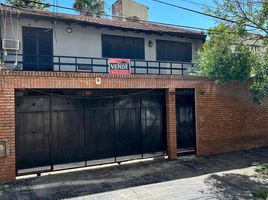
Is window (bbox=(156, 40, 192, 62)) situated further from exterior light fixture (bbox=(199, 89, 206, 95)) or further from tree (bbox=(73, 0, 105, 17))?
tree (bbox=(73, 0, 105, 17))

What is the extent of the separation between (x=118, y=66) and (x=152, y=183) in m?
4.81

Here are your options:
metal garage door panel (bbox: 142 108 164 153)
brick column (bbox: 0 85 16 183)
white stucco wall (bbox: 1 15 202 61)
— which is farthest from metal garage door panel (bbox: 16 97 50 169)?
white stucco wall (bbox: 1 15 202 61)

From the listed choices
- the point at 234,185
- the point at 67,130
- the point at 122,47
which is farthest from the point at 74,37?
the point at 234,185

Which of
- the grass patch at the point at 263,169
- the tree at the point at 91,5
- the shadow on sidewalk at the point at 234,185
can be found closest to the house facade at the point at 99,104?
the grass patch at the point at 263,169

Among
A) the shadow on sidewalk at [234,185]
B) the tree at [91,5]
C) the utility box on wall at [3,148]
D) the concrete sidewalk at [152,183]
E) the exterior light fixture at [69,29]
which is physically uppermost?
the tree at [91,5]

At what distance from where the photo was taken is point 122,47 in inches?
481

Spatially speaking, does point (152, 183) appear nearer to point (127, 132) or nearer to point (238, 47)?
point (127, 132)

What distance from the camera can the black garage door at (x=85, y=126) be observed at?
25.2ft

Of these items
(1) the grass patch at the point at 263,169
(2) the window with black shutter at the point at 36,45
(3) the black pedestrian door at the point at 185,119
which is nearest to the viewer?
(1) the grass patch at the point at 263,169

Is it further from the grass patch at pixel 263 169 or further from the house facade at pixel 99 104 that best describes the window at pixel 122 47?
the grass patch at pixel 263 169

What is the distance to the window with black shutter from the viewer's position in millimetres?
10320

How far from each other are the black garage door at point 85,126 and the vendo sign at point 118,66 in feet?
3.77

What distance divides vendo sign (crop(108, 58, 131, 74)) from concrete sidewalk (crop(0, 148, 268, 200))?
363 centimetres

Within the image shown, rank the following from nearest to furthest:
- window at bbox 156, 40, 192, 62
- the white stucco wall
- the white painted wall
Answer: the white painted wall < the white stucco wall < window at bbox 156, 40, 192, 62
